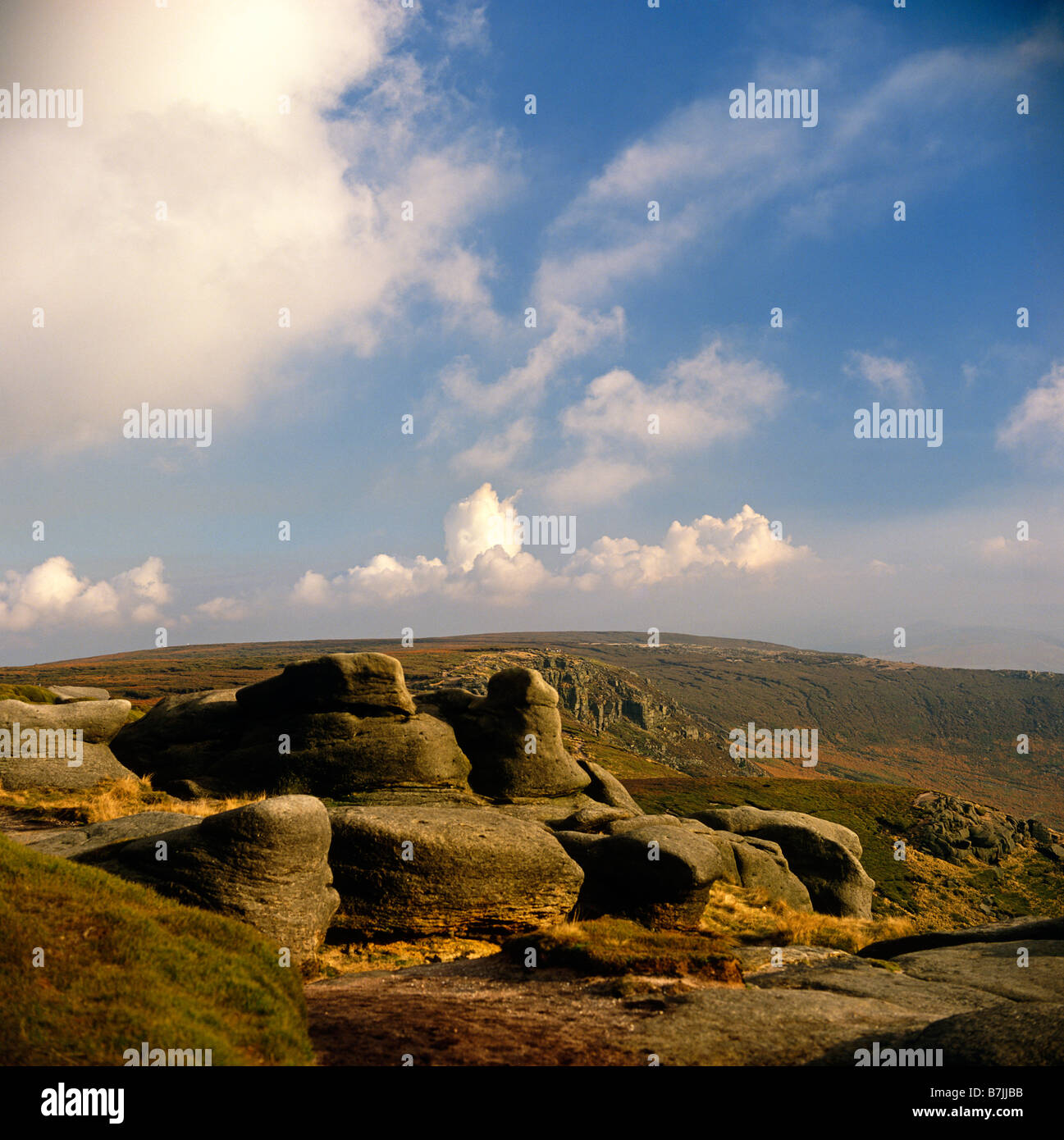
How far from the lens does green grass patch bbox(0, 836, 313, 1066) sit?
27.7 feet

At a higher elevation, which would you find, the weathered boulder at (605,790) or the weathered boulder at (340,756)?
the weathered boulder at (340,756)

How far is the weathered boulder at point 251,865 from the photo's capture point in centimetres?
1582

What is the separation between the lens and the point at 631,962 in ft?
50.4

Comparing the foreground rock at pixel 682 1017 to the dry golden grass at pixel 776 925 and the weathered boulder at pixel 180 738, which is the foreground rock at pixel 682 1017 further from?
the weathered boulder at pixel 180 738

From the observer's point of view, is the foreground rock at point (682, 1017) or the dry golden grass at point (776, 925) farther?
the dry golden grass at point (776, 925)

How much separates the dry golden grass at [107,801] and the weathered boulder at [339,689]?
5.79m

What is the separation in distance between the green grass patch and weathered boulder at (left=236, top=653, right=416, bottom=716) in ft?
73.1

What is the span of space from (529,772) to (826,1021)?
25631 mm

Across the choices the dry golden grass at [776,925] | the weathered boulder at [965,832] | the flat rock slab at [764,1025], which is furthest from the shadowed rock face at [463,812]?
the weathered boulder at [965,832]

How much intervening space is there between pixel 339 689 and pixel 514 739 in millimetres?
10318

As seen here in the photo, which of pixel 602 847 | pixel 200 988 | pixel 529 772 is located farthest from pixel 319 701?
pixel 200 988

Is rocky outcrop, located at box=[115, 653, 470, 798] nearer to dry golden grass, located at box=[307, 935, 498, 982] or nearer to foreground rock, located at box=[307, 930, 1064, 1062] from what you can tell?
dry golden grass, located at box=[307, 935, 498, 982]

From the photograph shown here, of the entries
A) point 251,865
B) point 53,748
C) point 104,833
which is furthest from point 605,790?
point 53,748

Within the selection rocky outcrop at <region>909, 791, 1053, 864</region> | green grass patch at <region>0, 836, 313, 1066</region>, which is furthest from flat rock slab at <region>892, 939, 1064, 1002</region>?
rocky outcrop at <region>909, 791, 1053, 864</region>
